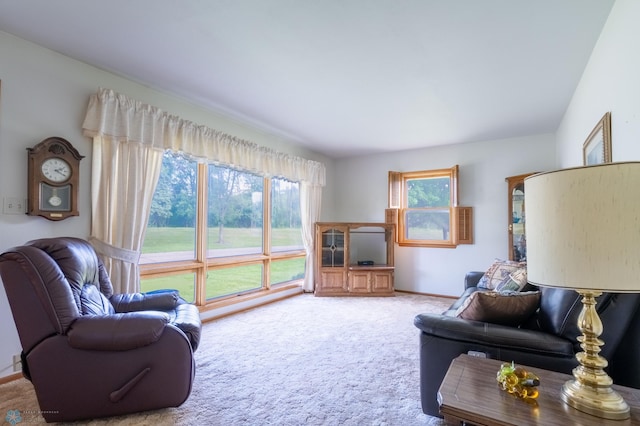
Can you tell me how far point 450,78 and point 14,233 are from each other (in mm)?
3708

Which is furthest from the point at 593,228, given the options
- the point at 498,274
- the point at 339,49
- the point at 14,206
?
the point at 14,206

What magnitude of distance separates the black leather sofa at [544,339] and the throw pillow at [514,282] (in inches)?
32.5

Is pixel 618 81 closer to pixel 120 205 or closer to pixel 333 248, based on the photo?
pixel 120 205

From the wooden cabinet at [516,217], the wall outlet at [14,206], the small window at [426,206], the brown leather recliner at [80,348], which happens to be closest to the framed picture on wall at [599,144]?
the wooden cabinet at [516,217]

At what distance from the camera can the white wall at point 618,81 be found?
158 centimetres

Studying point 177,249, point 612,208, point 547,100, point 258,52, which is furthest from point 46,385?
point 547,100

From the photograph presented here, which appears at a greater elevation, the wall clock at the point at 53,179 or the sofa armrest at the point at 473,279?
the wall clock at the point at 53,179

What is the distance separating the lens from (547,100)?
3287mm

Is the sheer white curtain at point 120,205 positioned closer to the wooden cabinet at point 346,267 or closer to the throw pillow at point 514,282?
the wooden cabinet at point 346,267

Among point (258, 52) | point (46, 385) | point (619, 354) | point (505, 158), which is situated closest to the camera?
point (619, 354)

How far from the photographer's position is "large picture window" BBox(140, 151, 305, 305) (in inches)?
133

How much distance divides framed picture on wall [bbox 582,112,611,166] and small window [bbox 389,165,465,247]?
2.38m

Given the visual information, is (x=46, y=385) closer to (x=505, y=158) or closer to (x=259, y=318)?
(x=259, y=318)

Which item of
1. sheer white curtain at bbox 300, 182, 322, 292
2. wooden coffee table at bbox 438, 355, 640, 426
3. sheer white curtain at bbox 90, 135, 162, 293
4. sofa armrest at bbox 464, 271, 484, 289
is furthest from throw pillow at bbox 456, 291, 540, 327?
sheer white curtain at bbox 300, 182, 322, 292
